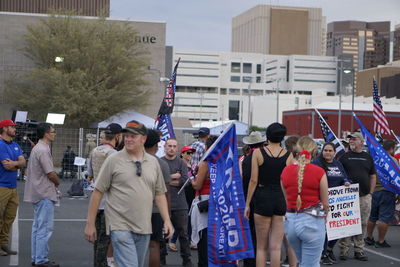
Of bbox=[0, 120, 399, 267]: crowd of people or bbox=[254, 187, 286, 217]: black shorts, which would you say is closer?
bbox=[0, 120, 399, 267]: crowd of people

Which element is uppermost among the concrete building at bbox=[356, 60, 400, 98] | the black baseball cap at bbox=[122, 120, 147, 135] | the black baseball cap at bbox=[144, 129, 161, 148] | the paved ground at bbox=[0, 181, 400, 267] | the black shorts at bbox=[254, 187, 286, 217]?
the concrete building at bbox=[356, 60, 400, 98]

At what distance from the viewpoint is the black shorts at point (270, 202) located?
7.95 meters

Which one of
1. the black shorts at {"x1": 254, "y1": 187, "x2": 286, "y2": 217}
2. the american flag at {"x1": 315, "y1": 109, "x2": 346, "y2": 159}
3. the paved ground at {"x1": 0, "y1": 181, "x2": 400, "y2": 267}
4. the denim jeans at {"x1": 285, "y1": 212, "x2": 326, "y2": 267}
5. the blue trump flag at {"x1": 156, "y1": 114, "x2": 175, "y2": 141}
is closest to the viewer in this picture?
the denim jeans at {"x1": 285, "y1": 212, "x2": 326, "y2": 267}

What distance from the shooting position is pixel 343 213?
10.6 metres

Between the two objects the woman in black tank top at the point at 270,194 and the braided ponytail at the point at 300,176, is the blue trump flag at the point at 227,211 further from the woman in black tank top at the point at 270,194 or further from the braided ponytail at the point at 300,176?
the braided ponytail at the point at 300,176

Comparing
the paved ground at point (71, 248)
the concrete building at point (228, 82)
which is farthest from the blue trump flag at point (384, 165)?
the concrete building at point (228, 82)

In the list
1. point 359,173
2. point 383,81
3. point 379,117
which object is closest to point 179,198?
point 359,173

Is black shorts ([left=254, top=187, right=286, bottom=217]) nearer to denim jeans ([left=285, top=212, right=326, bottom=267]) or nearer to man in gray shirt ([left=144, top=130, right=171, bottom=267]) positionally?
denim jeans ([left=285, top=212, right=326, bottom=267])

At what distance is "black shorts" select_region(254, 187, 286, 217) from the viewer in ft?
26.1

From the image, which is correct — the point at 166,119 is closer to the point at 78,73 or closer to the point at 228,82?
the point at 78,73

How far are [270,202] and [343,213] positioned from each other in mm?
2992

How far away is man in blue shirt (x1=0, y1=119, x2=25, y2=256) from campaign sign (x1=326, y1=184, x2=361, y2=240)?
450 centimetres

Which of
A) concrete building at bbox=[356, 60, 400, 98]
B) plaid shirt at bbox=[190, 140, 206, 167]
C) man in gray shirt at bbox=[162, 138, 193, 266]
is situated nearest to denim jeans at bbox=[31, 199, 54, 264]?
man in gray shirt at bbox=[162, 138, 193, 266]

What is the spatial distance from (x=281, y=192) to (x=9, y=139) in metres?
4.18
